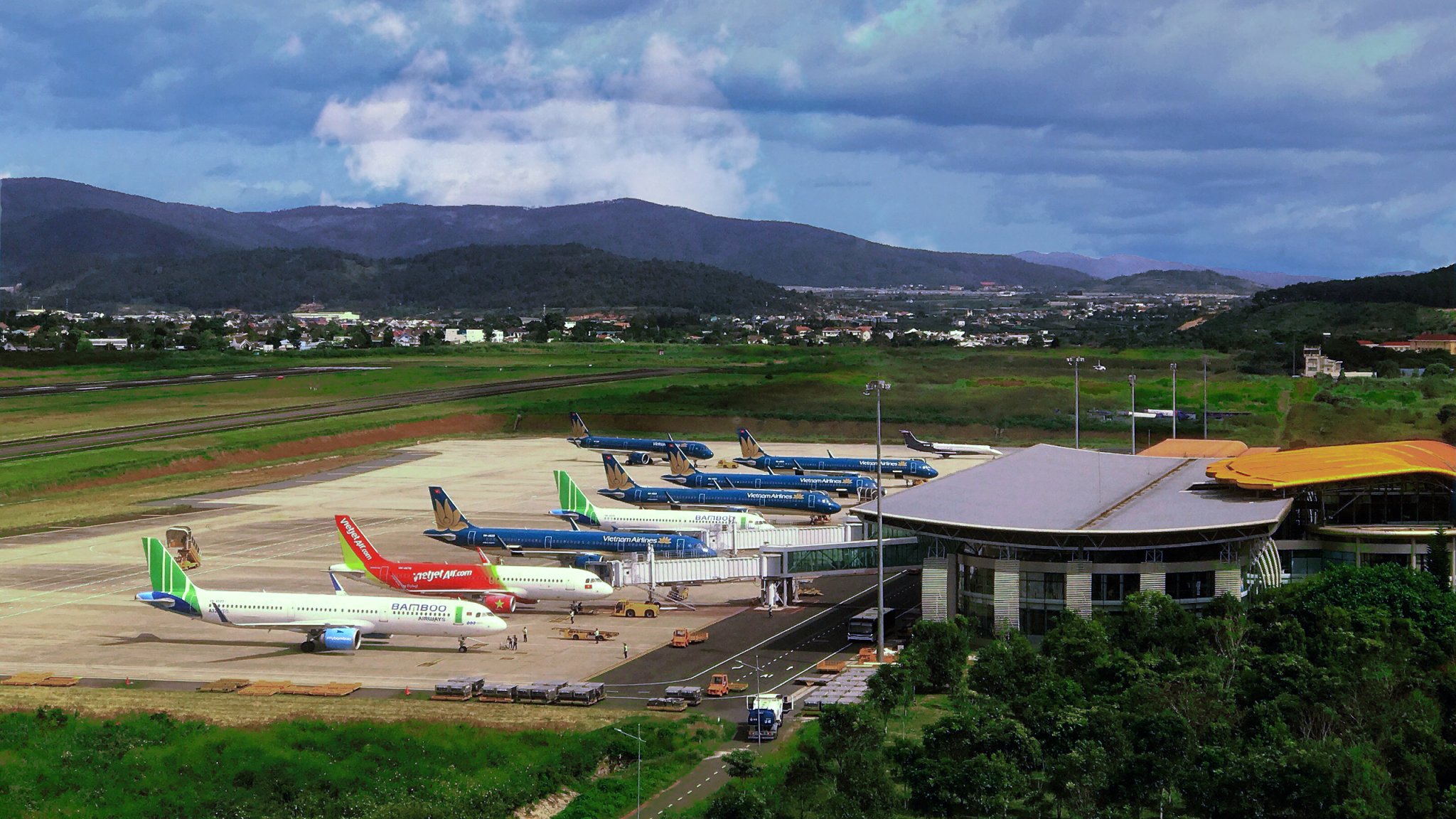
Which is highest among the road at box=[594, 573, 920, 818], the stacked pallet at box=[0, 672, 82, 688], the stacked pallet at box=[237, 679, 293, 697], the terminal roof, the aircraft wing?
the terminal roof

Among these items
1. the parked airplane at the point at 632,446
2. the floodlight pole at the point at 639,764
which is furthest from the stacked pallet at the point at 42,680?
the parked airplane at the point at 632,446

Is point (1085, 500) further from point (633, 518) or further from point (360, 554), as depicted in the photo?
point (360, 554)

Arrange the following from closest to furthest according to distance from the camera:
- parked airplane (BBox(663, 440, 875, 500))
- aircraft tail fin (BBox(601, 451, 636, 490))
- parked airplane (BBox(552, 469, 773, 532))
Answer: parked airplane (BBox(552, 469, 773, 532))
aircraft tail fin (BBox(601, 451, 636, 490))
parked airplane (BBox(663, 440, 875, 500))

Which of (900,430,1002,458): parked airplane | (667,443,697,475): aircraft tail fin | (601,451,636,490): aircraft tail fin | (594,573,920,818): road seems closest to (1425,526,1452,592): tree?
(594,573,920,818): road

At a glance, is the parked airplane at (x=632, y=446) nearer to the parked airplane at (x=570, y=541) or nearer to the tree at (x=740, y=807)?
the parked airplane at (x=570, y=541)

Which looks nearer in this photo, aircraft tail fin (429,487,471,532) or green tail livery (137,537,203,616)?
green tail livery (137,537,203,616)

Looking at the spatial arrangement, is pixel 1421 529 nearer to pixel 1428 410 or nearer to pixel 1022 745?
pixel 1022 745

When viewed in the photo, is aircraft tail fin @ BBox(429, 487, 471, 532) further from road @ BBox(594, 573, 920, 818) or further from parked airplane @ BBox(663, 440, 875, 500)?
parked airplane @ BBox(663, 440, 875, 500)
